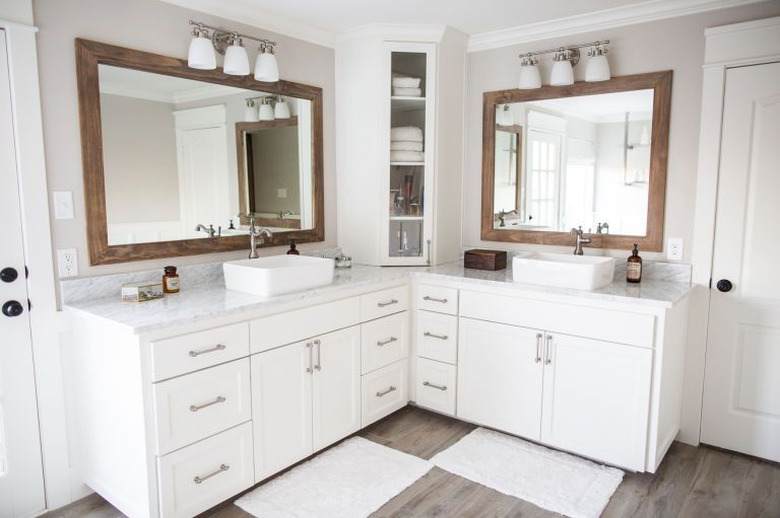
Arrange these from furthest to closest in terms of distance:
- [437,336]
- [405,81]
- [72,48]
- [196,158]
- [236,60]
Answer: [405,81] → [437,336] → [196,158] → [236,60] → [72,48]

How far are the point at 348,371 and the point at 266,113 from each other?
4.91ft

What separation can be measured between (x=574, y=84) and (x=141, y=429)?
9.03 feet

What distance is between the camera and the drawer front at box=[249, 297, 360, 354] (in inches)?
90.5

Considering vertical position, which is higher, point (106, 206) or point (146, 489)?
point (106, 206)

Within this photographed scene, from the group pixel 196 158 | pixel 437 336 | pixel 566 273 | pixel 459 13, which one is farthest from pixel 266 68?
pixel 566 273

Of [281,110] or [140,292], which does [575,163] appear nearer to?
[281,110]

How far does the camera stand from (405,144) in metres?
3.27

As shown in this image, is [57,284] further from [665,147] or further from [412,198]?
[665,147]

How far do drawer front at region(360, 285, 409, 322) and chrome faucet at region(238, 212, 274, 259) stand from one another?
0.63 m

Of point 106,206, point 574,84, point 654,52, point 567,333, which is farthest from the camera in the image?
point 574,84

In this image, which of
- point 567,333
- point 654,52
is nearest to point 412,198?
point 567,333

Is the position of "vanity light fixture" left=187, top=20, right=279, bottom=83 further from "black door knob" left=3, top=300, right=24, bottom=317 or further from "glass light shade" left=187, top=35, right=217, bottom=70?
"black door knob" left=3, top=300, right=24, bottom=317

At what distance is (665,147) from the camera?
9.16ft

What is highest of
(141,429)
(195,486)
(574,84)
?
(574,84)
